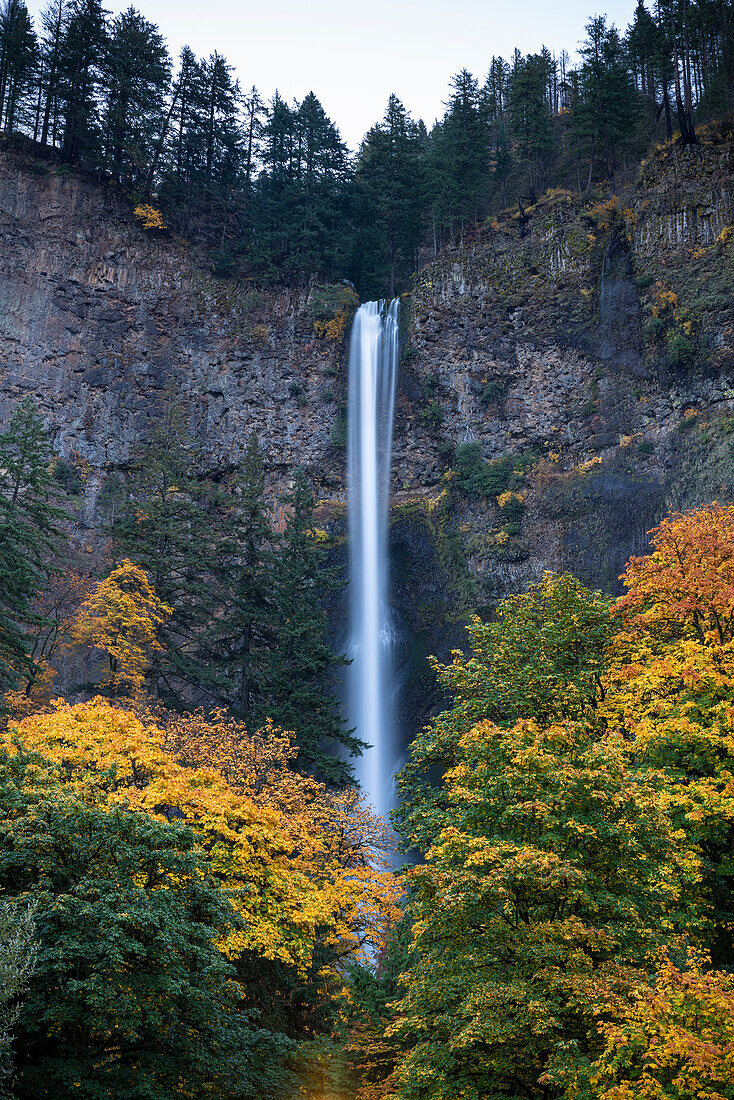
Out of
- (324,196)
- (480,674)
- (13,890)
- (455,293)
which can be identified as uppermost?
(324,196)

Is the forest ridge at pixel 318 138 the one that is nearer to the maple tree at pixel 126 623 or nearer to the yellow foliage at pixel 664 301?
the yellow foliage at pixel 664 301

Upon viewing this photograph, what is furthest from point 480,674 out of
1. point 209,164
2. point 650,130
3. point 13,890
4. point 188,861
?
point 209,164

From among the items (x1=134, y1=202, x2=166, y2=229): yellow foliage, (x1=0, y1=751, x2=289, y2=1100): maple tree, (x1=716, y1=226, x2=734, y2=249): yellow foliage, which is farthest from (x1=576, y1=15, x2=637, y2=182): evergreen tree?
(x1=0, y1=751, x2=289, y2=1100): maple tree

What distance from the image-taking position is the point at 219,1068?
11242 millimetres

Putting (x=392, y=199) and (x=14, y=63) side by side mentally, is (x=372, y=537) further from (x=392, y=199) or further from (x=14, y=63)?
(x=14, y=63)

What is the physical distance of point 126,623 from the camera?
2512 centimetres

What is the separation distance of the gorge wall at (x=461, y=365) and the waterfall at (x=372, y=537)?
90cm

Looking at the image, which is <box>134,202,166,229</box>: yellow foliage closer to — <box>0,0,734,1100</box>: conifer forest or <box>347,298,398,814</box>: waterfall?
<box>0,0,734,1100</box>: conifer forest

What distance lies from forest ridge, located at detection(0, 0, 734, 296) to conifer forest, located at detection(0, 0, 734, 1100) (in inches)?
12.3

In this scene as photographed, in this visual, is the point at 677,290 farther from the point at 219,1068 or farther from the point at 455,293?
the point at 219,1068

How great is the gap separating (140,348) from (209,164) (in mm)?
15162

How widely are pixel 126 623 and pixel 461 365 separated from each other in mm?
28679

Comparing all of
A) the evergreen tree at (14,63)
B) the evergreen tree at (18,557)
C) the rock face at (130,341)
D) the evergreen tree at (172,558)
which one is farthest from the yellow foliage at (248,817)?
the evergreen tree at (14,63)

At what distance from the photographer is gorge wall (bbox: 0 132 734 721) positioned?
37.8 m
